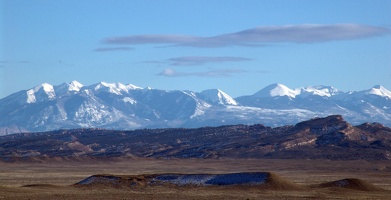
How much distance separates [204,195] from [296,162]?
9459 cm

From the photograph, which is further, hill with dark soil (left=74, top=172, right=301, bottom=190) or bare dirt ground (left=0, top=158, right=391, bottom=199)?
hill with dark soil (left=74, top=172, right=301, bottom=190)

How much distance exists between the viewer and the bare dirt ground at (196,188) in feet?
270

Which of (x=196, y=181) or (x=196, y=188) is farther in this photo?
(x=196, y=181)

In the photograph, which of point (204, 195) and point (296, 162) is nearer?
point (204, 195)

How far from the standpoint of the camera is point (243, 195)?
273ft

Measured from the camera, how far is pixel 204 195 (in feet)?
269

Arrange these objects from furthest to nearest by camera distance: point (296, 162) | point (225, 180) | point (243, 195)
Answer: point (296, 162) < point (225, 180) < point (243, 195)

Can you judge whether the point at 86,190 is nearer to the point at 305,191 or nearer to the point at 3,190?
the point at 3,190

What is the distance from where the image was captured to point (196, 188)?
92.1 meters

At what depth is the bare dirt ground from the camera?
8225cm

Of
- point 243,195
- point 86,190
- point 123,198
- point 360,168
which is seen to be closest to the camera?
point 123,198

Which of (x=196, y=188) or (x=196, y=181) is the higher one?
(x=196, y=181)

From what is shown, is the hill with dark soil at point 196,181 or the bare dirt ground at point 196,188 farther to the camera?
the hill with dark soil at point 196,181

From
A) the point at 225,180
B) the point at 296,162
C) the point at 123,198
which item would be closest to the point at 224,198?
the point at 123,198
